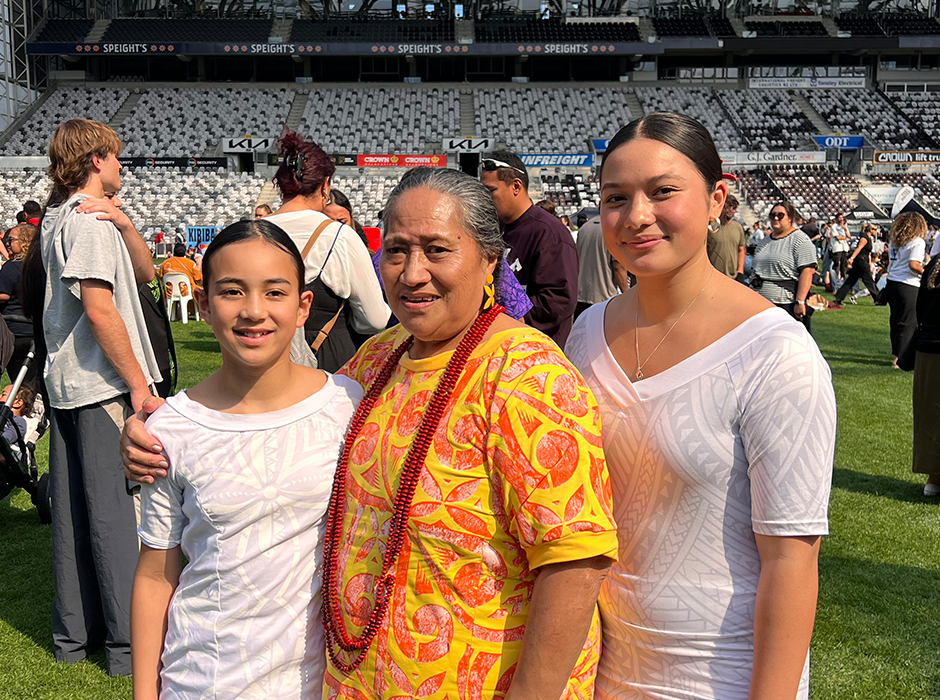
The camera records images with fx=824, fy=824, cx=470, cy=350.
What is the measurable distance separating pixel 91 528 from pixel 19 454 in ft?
7.97

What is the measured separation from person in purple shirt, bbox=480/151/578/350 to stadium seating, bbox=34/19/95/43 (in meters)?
48.8

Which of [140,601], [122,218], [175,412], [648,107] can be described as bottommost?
[140,601]

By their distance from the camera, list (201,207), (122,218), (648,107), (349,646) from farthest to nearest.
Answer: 1. (648,107)
2. (201,207)
3. (122,218)
4. (349,646)

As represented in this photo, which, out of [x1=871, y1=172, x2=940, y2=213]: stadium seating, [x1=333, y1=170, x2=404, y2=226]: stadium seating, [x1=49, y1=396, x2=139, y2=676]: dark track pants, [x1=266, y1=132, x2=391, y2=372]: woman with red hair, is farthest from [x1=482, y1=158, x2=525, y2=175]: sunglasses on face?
[x1=871, y1=172, x2=940, y2=213]: stadium seating

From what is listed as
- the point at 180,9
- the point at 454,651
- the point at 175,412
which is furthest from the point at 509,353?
the point at 180,9

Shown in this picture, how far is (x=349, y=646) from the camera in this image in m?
1.54

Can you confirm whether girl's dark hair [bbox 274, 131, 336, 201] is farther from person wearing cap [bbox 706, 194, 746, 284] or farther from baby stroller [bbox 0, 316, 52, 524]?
person wearing cap [bbox 706, 194, 746, 284]

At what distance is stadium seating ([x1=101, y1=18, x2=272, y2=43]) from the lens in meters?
45.5

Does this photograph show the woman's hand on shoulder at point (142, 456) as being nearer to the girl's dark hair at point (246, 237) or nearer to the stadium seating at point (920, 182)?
the girl's dark hair at point (246, 237)

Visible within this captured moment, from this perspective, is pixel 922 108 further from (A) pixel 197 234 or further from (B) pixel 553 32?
(A) pixel 197 234

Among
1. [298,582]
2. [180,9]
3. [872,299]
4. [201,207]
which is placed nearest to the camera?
[298,582]

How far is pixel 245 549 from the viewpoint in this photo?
1.68 meters

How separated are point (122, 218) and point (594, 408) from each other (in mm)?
2566

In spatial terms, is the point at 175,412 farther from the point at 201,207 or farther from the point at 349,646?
the point at 201,207
